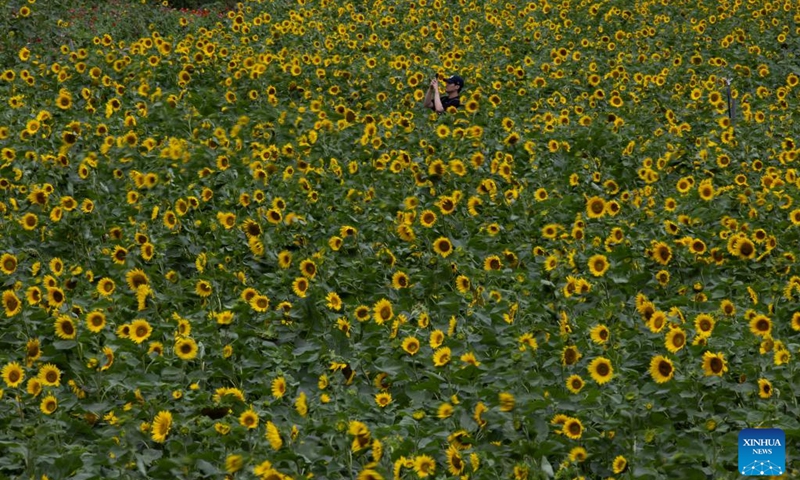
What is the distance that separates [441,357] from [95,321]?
2036mm

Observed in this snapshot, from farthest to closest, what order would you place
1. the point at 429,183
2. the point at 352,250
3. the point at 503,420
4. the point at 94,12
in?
the point at 94,12
the point at 429,183
the point at 352,250
the point at 503,420

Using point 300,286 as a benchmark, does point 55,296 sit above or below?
above

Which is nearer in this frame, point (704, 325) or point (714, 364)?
point (714, 364)

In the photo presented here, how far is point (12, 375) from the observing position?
427 centimetres

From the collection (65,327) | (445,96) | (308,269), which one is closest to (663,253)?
(308,269)

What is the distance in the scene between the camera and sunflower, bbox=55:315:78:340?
4.74 metres

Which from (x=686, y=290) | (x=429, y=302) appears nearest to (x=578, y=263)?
(x=686, y=290)

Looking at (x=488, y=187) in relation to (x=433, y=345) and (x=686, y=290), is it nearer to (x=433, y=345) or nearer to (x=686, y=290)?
(x=686, y=290)

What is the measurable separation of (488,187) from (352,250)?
1.31 metres

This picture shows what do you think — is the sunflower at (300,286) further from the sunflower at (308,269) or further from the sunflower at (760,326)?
the sunflower at (760,326)

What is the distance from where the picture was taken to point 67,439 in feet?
14.2

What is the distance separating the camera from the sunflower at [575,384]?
4389mm

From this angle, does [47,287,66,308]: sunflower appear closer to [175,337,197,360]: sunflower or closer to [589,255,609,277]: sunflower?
[175,337,197,360]: sunflower

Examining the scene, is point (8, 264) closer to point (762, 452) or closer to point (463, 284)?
point (463, 284)
